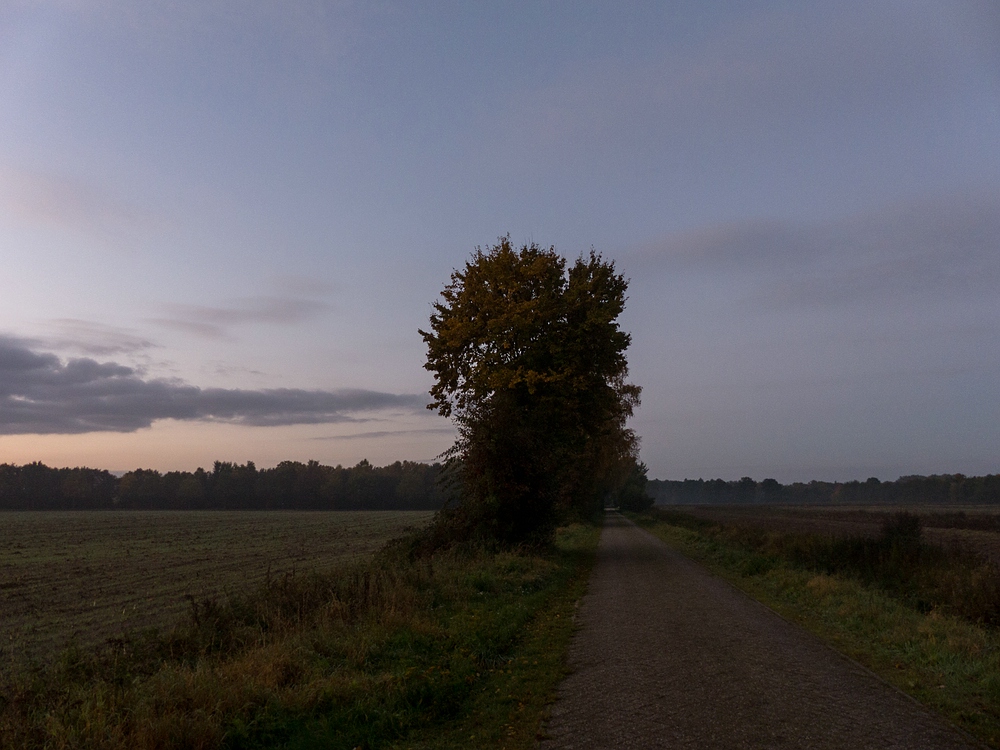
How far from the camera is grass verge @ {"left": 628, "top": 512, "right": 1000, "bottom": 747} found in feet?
27.2

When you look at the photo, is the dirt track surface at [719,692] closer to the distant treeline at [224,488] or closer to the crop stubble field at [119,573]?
the crop stubble field at [119,573]

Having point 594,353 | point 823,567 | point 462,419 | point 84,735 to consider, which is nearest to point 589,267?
point 594,353

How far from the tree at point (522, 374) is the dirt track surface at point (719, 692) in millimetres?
10788

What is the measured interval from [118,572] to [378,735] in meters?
28.4

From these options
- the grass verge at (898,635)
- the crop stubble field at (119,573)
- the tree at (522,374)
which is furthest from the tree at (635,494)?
the grass verge at (898,635)

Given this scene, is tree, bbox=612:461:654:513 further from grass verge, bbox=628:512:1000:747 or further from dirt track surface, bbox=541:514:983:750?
dirt track surface, bbox=541:514:983:750

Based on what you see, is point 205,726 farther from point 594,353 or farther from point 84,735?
point 594,353

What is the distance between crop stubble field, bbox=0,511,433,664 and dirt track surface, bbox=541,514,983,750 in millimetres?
7308

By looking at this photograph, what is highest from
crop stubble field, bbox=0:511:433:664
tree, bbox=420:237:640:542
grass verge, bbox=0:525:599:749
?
tree, bbox=420:237:640:542

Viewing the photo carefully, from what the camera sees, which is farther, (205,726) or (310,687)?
(310,687)

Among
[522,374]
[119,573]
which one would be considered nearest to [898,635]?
[522,374]

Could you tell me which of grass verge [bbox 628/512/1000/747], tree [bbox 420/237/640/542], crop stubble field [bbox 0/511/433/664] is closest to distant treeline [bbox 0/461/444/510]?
crop stubble field [bbox 0/511/433/664]

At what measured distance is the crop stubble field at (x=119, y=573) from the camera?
1738 cm

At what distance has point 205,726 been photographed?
6422 mm
